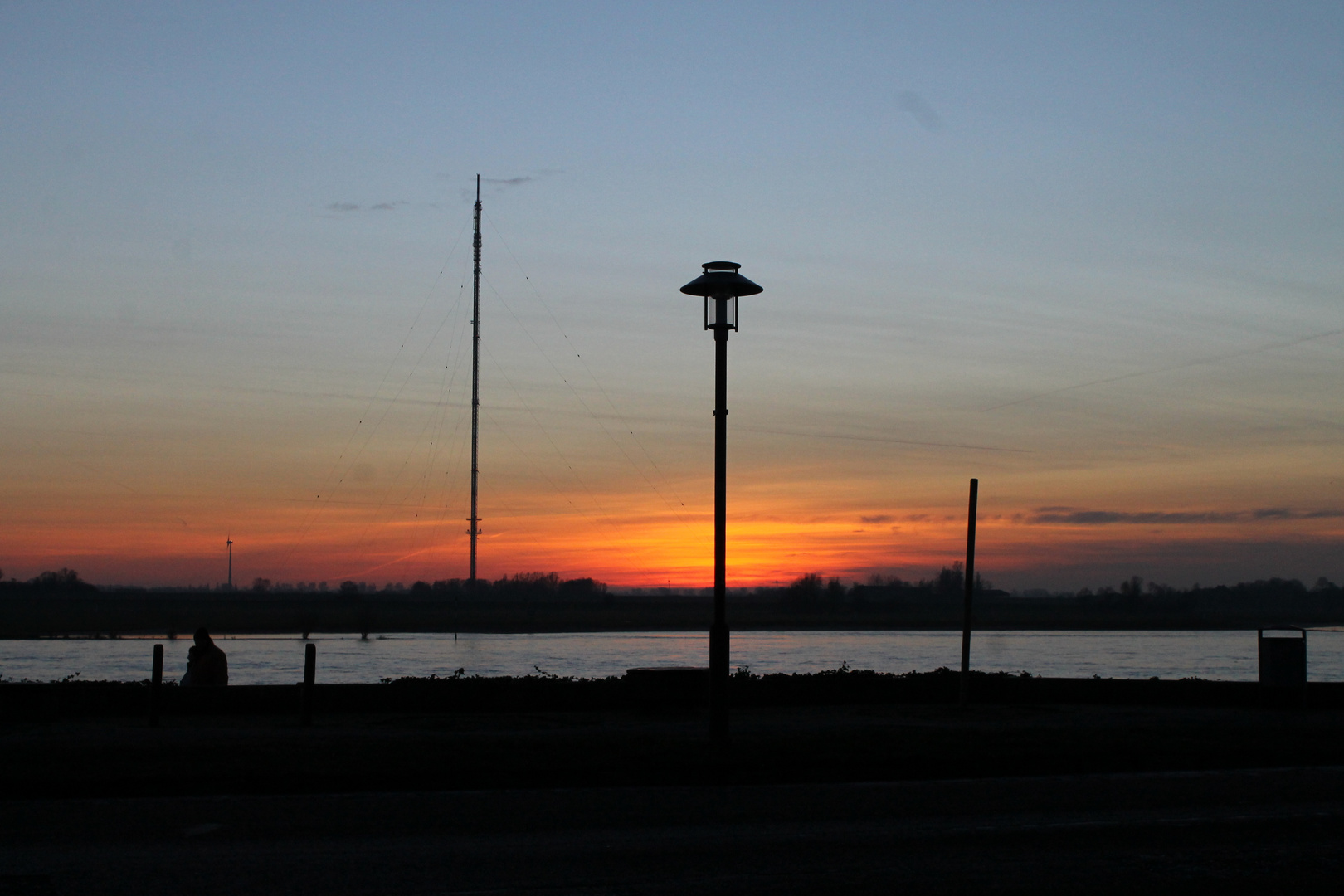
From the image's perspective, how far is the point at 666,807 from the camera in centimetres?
1027

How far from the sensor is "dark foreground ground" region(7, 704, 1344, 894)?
788 centimetres

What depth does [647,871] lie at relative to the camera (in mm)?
7992

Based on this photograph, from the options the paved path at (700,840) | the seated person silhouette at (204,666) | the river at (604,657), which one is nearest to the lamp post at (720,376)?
the paved path at (700,840)

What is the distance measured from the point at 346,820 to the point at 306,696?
6711 millimetres

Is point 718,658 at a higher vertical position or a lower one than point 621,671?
higher

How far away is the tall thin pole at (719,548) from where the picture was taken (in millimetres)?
13656

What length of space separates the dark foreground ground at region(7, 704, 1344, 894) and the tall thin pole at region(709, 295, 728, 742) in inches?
19.7

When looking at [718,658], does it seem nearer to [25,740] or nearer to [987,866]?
[987,866]

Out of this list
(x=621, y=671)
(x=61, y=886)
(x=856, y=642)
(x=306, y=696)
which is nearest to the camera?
(x=61, y=886)

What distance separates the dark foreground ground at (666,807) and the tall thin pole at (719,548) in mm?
502

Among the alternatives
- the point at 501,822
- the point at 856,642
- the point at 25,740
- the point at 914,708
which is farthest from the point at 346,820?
the point at 856,642

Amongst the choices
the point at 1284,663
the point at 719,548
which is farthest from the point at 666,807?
the point at 1284,663

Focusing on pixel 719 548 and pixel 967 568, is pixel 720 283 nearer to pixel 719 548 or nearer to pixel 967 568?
pixel 719 548

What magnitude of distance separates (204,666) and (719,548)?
818 centimetres
